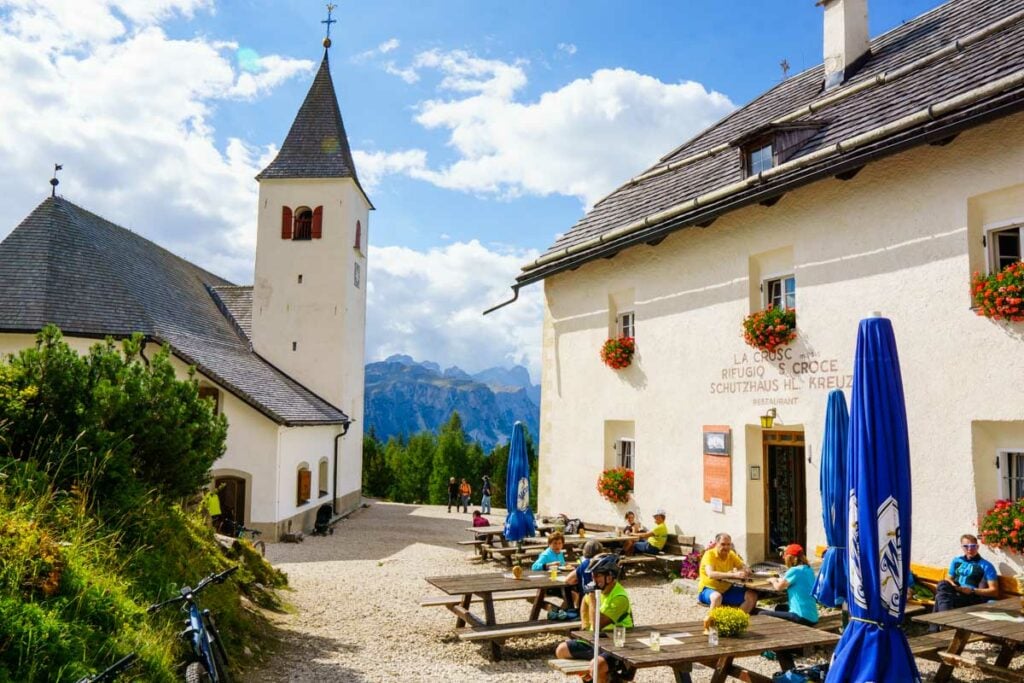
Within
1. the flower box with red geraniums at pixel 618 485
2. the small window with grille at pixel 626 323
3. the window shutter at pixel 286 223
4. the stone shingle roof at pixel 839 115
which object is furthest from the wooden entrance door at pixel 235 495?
the small window with grille at pixel 626 323

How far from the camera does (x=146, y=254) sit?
1115 inches

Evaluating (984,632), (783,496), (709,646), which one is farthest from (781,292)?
(709,646)

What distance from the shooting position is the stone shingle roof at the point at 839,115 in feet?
33.2

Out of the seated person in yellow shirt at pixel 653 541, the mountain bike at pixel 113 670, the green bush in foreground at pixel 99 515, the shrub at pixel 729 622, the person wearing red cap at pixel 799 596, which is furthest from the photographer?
the seated person in yellow shirt at pixel 653 541

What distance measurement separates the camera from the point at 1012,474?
9.24 meters

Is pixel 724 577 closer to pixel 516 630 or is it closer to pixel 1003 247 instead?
pixel 516 630

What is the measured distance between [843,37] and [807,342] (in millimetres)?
7140

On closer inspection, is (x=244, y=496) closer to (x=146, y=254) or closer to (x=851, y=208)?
(x=146, y=254)

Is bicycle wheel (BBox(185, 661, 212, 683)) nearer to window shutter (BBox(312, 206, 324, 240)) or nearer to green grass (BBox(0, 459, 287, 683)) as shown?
green grass (BBox(0, 459, 287, 683))

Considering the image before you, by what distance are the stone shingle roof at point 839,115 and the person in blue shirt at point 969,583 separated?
5101 millimetres

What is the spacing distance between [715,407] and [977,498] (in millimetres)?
4530

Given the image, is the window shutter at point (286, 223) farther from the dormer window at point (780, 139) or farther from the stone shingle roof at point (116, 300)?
the dormer window at point (780, 139)

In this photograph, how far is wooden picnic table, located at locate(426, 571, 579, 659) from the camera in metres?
9.02

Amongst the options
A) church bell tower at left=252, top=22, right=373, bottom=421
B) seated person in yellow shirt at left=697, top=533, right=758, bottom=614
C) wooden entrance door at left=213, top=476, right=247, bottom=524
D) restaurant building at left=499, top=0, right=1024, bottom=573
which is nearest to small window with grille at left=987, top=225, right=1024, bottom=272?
restaurant building at left=499, top=0, right=1024, bottom=573
